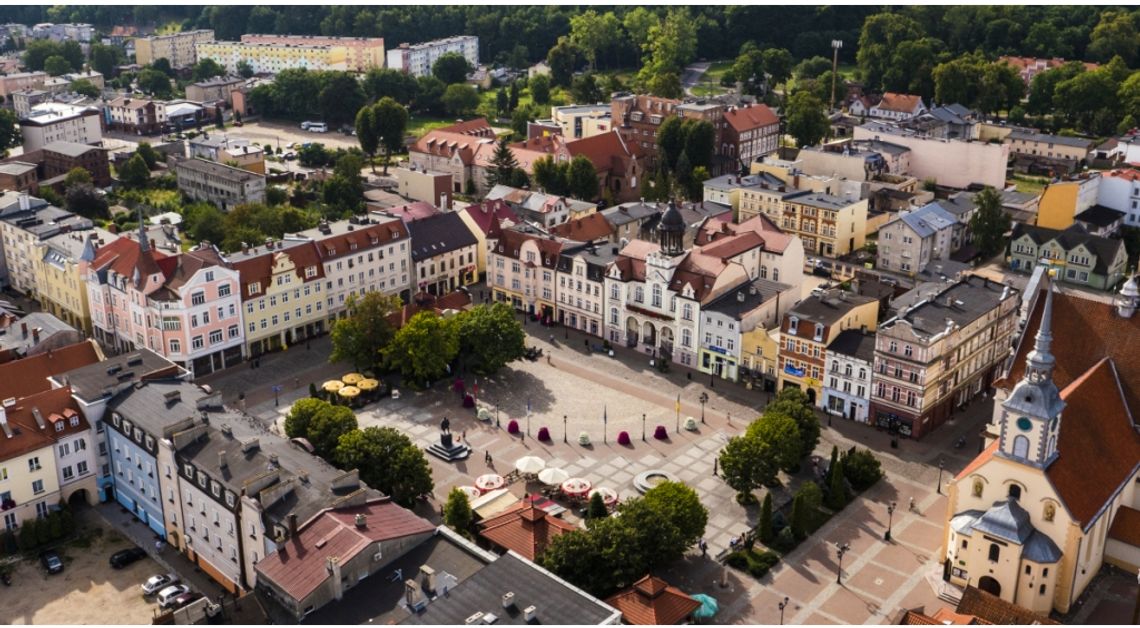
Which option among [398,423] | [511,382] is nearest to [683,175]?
[511,382]

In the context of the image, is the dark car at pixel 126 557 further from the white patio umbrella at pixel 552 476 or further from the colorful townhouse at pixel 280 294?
the colorful townhouse at pixel 280 294

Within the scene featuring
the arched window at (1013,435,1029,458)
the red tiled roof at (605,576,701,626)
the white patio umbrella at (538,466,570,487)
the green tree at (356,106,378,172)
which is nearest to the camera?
the red tiled roof at (605,576,701,626)

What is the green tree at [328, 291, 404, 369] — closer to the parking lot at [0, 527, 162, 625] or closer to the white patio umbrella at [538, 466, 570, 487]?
the white patio umbrella at [538, 466, 570, 487]

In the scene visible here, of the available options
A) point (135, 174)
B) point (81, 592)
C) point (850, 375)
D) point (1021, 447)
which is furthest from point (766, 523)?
point (135, 174)

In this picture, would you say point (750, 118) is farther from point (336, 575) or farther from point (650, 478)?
point (336, 575)

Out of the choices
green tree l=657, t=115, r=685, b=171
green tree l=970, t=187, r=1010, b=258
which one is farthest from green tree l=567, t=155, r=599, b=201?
green tree l=970, t=187, r=1010, b=258
